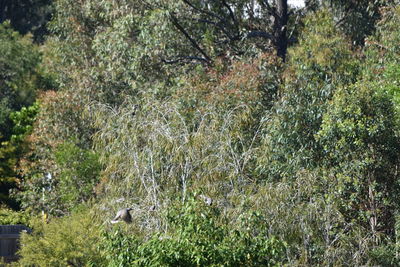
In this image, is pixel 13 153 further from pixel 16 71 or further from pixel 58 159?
pixel 58 159

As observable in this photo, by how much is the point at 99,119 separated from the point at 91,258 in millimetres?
2462

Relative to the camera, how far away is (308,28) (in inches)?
880

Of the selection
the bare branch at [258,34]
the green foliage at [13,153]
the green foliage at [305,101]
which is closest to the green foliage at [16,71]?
the green foliage at [13,153]

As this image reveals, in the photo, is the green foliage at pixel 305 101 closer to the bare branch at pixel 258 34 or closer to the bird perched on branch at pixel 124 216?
the bare branch at pixel 258 34

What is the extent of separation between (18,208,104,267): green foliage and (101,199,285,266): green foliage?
4.24 metres

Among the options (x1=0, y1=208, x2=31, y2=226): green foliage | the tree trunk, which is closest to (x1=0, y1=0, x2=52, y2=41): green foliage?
the tree trunk

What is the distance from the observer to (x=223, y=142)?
49.5ft

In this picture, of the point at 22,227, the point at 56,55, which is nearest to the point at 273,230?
the point at 22,227

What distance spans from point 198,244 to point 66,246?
5.61 m

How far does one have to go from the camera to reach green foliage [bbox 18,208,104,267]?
1600cm

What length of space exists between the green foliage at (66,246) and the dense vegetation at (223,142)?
0.10 feet

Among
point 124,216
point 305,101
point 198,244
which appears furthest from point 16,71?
point 198,244

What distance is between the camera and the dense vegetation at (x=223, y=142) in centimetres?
1342

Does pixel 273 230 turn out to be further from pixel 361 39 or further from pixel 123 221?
pixel 361 39
